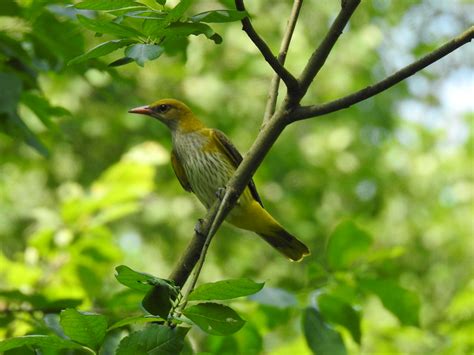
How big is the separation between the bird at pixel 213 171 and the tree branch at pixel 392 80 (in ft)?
6.23

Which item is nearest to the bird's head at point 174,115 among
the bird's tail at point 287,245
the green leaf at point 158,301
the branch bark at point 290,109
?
the bird's tail at point 287,245

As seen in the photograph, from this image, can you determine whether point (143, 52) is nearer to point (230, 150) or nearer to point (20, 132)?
point (20, 132)

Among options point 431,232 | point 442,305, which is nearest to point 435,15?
point 431,232

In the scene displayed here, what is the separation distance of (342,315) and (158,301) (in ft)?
3.67

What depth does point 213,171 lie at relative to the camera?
3.93m

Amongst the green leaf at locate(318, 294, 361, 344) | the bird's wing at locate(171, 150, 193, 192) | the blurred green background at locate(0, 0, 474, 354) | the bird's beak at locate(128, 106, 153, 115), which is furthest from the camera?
the blurred green background at locate(0, 0, 474, 354)

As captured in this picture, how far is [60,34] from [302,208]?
5731mm

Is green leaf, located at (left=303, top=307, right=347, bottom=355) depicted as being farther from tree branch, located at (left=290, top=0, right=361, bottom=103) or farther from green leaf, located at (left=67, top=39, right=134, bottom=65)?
green leaf, located at (left=67, top=39, right=134, bottom=65)

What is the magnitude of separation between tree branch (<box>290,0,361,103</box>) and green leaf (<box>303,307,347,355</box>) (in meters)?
0.79

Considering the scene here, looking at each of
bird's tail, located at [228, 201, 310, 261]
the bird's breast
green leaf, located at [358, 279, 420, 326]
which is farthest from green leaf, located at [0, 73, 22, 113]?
bird's tail, located at [228, 201, 310, 261]

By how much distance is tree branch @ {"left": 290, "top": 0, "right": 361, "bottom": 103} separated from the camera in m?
1.82

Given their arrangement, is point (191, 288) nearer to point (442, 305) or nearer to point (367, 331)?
point (367, 331)

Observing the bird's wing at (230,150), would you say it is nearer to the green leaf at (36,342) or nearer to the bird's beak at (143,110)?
the bird's beak at (143,110)

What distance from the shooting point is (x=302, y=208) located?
8.15 m
